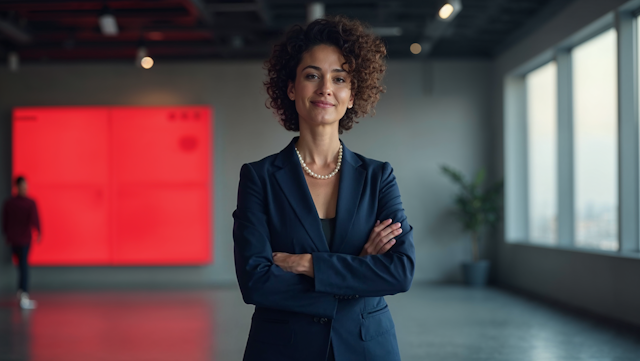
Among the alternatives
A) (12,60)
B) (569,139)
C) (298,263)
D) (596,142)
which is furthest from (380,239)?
(12,60)

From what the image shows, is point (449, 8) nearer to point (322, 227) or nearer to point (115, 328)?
point (115, 328)

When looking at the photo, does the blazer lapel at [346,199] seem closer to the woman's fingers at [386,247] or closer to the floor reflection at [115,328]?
the woman's fingers at [386,247]

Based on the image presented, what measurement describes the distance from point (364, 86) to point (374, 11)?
22.0 ft

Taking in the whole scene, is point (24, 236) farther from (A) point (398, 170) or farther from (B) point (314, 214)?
(B) point (314, 214)

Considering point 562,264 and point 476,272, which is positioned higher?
point 562,264

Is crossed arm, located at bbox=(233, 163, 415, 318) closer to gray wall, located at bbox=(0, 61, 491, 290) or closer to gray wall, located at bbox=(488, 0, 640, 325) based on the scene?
gray wall, located at bbox=(488, 0, 640, 325)

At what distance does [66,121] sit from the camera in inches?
402

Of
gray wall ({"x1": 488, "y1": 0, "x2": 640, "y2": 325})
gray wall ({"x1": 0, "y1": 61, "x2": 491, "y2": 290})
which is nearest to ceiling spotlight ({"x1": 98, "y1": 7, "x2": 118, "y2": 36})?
gray wall ({"x1": 0, "y1": 61, "x2": 491, "y2": 290})

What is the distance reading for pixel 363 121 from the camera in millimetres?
10438

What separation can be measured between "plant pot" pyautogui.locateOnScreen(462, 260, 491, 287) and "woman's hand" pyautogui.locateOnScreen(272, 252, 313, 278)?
28.0 feet

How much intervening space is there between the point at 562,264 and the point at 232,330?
13.9ft

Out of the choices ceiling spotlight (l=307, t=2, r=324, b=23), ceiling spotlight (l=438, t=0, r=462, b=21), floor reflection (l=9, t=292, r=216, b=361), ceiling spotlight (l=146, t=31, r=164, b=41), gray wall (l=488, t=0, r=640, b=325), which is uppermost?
ceiling spotlight (l=146, t=31, r=164, b=41)

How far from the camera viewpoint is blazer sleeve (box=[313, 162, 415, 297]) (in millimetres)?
1768

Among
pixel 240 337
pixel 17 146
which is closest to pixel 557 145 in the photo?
pixel 240 337
